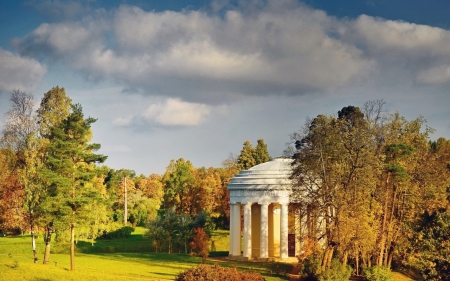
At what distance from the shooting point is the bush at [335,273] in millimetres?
35656

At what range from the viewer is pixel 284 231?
49719 mm

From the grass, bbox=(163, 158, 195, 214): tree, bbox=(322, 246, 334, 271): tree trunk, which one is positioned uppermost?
bbox=(163, 158, 195, 214): tree

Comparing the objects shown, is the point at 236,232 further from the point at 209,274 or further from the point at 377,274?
the point at 209,274

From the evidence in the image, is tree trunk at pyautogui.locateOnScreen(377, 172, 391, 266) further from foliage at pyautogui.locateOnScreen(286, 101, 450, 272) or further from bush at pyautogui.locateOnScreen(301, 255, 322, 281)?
bush at pyautogui.locateOnScreen(301, 255, 322, 281)

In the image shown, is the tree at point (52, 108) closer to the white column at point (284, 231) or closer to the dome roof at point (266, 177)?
the dome roof at point (266, 177)

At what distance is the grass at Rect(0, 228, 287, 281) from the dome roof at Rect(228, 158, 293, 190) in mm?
7336

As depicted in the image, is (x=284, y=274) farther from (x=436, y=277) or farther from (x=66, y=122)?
(x=66, y=122)

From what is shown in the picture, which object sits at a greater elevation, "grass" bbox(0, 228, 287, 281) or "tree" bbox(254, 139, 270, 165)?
"tree" bbox(254, 139, 270, 165)

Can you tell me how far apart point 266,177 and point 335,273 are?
1651cm

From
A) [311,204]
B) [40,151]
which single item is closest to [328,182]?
[311,204]

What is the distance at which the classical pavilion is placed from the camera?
4994 centimetres

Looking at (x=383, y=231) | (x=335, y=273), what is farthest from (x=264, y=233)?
(x=335, y=273)

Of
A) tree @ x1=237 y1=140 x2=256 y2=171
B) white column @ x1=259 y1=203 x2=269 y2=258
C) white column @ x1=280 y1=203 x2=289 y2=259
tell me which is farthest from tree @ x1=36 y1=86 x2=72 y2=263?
tree @ x1=237 y1=140 x2=256 y2=171

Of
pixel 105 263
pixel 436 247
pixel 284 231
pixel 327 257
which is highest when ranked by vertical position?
pixel 436 247
